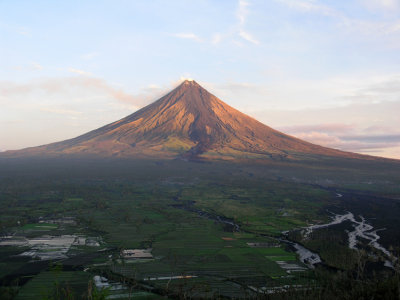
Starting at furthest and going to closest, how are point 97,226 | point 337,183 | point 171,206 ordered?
point 337,183 < point 171,206 < point 97,226

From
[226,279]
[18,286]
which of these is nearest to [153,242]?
[226,279]

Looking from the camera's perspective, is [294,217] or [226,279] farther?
[294,217]

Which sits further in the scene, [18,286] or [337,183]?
[337,183]

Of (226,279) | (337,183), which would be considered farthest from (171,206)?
(337,183)

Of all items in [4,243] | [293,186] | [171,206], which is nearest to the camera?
[4,243]

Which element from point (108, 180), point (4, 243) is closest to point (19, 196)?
point (108, 180)

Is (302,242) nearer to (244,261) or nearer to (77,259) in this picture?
(244,261)

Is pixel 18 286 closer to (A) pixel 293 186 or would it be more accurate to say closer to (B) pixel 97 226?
(B) pixel 97 226

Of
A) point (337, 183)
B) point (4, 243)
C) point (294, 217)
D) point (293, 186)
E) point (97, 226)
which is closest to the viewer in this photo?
point (4, 243)

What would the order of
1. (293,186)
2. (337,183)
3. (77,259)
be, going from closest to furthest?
(77,259)
(293,186)
(337,183)
